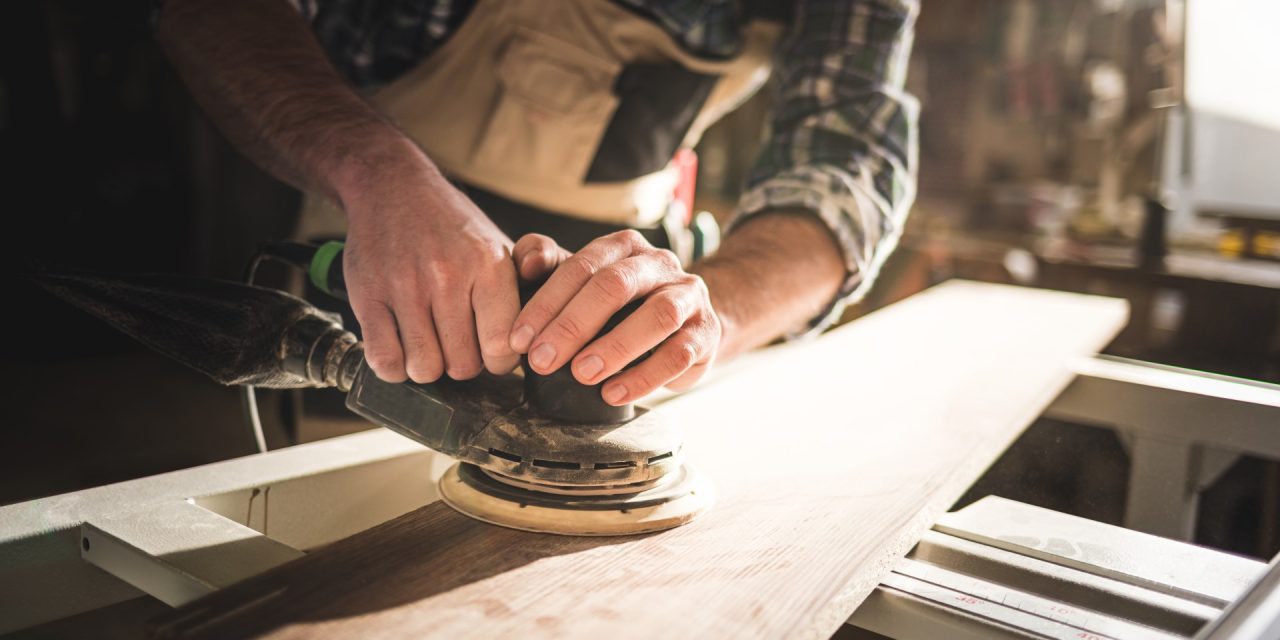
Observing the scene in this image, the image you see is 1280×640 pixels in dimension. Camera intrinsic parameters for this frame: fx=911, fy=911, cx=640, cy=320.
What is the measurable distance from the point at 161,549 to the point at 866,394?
0.84 metres

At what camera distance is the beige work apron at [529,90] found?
57.5 inches

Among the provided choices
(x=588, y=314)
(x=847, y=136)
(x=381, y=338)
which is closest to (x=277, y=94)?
(x=381, y=338)

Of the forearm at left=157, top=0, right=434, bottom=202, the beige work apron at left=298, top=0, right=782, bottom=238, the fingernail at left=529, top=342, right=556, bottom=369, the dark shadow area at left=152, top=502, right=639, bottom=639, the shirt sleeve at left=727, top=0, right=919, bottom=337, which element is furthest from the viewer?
the beige work apron at left=298, top=0, right=782, bottom=238

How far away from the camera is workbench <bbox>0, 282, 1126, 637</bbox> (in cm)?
60

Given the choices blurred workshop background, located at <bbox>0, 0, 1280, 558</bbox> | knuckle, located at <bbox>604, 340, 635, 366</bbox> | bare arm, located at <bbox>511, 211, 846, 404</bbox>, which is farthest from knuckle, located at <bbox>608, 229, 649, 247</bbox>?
blurred workshop background, located at <bbox>0, 0, 1280, 558</bbox>

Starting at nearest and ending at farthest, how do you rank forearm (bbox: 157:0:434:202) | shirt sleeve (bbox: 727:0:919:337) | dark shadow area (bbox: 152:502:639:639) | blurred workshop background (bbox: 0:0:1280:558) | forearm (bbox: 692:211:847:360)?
1. dark shadow area (bbox: 152:502:639:639)
2. forearm (bbox: 157:0:434:202)
3. forearm (bbox: 692:211:847:360)
4. shirt sleeve (bbox: 727:0:919:337)
5. blurred workshop background (bbox: 0:0:1280:558)

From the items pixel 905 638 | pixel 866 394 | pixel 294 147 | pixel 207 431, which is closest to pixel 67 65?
pixel 207 431

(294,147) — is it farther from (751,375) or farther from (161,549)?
(751,375)

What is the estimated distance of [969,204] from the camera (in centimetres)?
607

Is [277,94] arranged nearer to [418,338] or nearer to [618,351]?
[418,338]

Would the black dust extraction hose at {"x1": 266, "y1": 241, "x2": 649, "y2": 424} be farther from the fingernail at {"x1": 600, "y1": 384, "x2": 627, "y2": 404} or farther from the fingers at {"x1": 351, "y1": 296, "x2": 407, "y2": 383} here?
the fingers at {"x1": 351, "y1": 296, "x2": 407, "y2": 383}

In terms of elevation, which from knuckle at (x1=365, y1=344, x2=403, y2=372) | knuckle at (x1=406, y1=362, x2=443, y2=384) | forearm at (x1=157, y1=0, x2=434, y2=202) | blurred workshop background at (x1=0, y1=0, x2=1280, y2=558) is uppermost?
forearm at (x1=157, y1=0, x2=434, y2=202)

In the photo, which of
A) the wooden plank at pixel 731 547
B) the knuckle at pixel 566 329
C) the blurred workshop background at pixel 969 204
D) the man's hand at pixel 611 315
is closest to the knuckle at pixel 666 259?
the man's hand at pixel 611 315

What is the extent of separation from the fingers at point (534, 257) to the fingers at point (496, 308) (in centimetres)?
1
